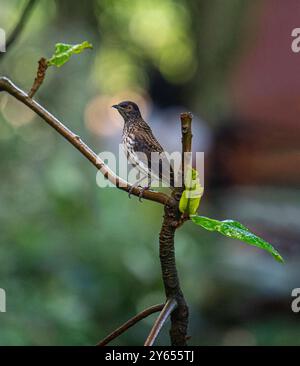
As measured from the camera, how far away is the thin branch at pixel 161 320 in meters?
0.63

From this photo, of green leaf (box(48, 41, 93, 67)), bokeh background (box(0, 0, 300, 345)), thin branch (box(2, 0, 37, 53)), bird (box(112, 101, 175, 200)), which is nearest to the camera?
green leaf (box(48, 41, 93, 67))

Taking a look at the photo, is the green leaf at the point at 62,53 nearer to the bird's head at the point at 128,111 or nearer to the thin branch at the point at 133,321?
the thin branch at the point at 133,321

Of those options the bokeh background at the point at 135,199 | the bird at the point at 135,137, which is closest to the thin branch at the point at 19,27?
the bokeh background at the point at 135,199

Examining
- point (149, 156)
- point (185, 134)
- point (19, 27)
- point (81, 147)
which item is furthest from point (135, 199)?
point (185, 134)

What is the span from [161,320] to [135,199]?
3.24 m

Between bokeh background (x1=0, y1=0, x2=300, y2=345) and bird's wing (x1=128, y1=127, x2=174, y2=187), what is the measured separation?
38 centimetres

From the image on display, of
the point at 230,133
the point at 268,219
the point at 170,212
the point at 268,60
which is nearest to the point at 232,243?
the point at 268,219

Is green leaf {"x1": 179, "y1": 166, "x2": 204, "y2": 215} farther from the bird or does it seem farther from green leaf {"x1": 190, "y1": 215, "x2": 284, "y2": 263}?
the bird

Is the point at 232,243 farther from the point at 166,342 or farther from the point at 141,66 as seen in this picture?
the point at 141,66

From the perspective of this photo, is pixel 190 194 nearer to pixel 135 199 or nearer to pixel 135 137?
pixel 135 137

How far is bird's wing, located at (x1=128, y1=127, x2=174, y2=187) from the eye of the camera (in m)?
1.22

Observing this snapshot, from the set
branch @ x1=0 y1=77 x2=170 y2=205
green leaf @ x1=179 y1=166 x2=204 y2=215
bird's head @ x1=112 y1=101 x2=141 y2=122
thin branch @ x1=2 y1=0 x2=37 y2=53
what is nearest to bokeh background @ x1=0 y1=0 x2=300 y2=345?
thin branch @ x1=2 y1=0 x2=37 y2=53

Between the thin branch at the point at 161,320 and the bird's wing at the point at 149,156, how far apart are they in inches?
16.3

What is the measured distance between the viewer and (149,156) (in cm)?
152
